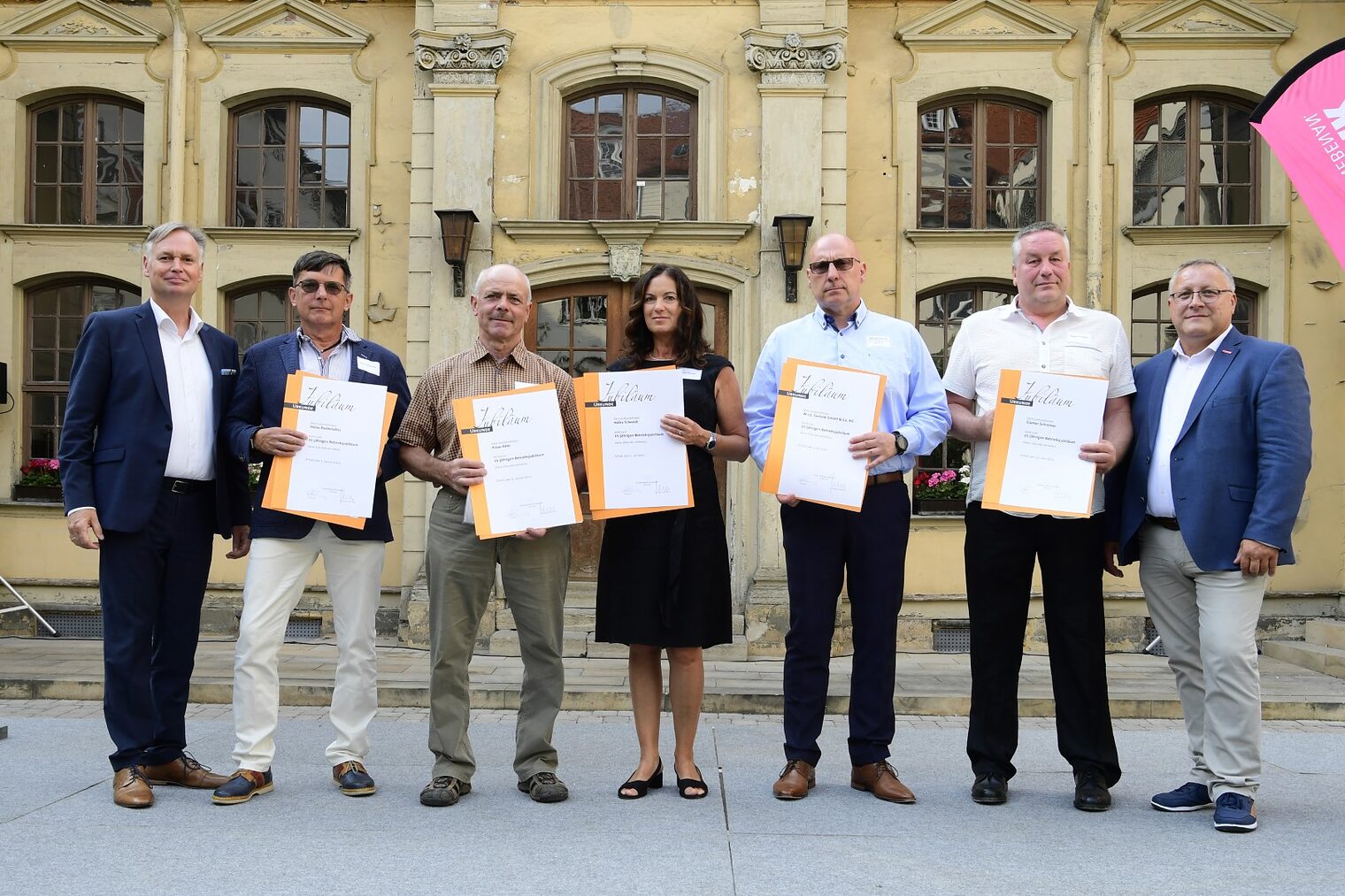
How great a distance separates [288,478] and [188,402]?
573mm

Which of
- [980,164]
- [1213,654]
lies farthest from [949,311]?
[1213,654]

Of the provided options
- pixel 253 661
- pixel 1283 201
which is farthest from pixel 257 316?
pixel 1283 201

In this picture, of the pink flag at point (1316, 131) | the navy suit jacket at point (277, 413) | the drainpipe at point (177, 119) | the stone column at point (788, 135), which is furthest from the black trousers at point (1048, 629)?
the drainpipe at point (177, 119)

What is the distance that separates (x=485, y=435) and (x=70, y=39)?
29.4ft

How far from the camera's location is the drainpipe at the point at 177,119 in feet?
36.4

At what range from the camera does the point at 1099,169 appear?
35.5ft

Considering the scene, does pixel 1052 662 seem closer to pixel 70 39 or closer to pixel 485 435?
pixel 485 435

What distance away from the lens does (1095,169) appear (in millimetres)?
10828

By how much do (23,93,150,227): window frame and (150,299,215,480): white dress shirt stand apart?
7.26 meters

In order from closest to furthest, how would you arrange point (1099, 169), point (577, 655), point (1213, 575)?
point (1213, 575) < point (577, 655) < point (1099, 169)

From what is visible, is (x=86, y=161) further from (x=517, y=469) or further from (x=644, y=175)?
(x=517, y=469)

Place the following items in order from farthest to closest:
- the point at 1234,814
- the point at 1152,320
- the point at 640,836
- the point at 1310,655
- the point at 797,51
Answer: the point at 1152,320, the point at 797,51, the point at 1310,655, the point at 1234,814, the point at 640,836

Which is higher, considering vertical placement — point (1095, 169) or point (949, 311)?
point (1095, 169)

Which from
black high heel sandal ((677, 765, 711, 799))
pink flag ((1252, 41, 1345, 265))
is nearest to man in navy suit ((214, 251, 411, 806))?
black high heel sandal ((677, 765, 711, 799))
